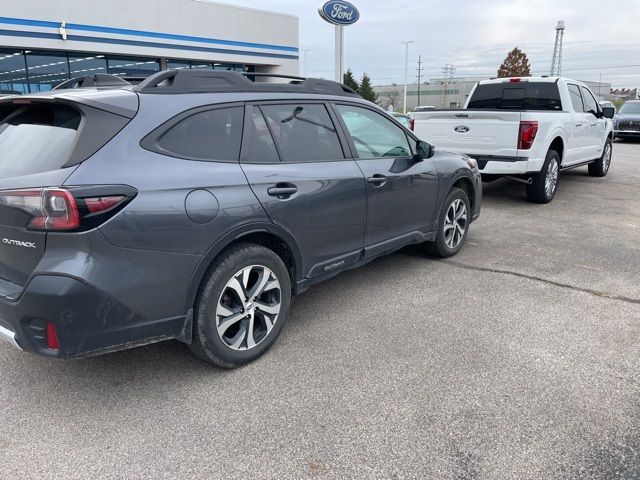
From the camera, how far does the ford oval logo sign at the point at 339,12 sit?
45.4 ft

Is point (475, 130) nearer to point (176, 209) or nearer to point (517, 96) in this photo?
point (517, 96)

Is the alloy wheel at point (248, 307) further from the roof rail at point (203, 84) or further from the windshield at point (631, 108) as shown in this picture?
the windshield at point (631, 108)

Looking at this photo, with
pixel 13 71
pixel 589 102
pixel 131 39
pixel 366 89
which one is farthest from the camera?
pixel 366 89

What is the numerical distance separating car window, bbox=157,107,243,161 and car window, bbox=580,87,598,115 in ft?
27.2

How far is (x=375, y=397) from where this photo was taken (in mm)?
2855

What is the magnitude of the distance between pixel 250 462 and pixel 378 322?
170 cm

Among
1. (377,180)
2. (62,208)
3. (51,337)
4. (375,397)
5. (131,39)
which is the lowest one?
(375,397)

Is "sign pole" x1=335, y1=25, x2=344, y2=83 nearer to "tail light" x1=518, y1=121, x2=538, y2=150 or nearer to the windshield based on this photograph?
"tail light" x1=518, y1=121, x2=538, y2=150

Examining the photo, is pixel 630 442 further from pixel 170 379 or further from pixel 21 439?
pixel 21 439

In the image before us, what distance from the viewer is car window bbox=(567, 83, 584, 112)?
863cm

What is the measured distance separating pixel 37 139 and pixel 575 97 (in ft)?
28.9

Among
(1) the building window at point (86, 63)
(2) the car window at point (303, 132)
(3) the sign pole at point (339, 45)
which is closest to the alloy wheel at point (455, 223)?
(2) the car window at point (303, 132)

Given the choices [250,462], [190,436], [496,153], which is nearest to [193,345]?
[190,436]

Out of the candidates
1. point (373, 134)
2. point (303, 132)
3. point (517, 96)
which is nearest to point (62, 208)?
point (303, 132)
